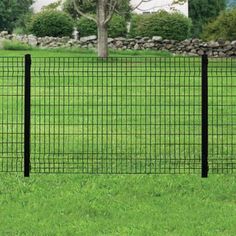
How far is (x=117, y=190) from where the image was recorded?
905cm

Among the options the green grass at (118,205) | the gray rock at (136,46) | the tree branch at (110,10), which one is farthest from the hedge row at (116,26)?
the green grass at (118,205)

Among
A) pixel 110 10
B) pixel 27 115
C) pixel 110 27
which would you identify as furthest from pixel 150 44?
pixel 27 115

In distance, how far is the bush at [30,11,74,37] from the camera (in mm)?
36781

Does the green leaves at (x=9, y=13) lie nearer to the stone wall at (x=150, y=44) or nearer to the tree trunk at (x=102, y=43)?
the stone wall at (x=150, y=44)

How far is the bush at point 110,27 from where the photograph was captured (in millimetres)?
37625

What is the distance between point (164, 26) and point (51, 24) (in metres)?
4.94

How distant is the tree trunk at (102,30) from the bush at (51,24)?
524 cm

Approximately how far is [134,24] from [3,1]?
37.6 ft

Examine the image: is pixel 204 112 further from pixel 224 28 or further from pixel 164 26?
pixel 164 26

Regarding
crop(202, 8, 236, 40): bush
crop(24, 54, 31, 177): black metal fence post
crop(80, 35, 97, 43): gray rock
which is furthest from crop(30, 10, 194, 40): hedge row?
crop(24, 54, 31, 177): black metal fence post

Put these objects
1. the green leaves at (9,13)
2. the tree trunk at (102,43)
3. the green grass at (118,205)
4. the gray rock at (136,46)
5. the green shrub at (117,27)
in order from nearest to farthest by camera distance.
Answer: the green grass at (118,205), the tree trunk at (102,43), the gray rock at (136,46), the green shrub at (117,27), the green leaves at (9,13)

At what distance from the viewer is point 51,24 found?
121 ft

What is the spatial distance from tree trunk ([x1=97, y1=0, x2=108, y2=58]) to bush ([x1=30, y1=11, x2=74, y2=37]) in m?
5.24

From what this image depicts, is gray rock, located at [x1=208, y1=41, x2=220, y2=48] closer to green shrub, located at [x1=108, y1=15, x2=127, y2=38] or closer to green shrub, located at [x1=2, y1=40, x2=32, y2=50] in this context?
green shrub, located at [x1=108, y1=15, x2=127, y2=38]
